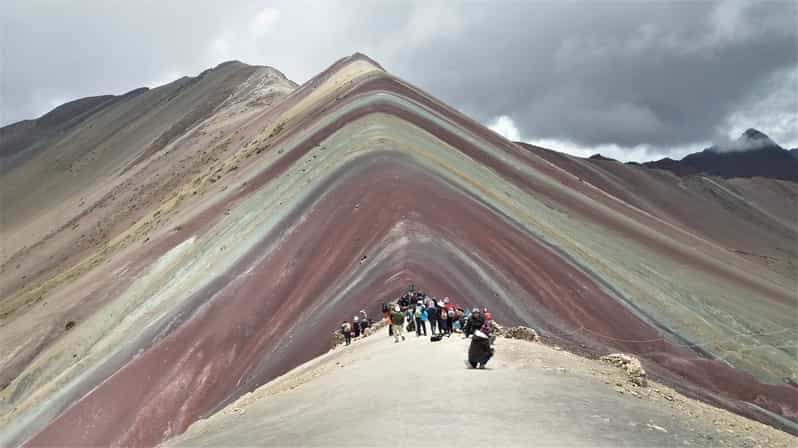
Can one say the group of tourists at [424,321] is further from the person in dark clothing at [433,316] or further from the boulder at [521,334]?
the boulder at [521,334]

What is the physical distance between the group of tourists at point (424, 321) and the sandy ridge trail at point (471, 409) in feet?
2.68

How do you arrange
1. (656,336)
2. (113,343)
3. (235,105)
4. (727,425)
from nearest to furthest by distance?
(727,425) < (656,336) < (113,343) < (235,105)

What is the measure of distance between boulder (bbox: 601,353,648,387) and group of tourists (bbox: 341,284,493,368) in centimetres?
323

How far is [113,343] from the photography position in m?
31.8

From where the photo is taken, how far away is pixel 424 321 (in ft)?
61.0

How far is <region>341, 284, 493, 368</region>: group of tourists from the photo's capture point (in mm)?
14691

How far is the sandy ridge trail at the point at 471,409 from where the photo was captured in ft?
31.7

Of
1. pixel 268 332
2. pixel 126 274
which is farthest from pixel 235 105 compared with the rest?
pixel 268 332

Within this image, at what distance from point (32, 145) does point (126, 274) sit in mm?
166184

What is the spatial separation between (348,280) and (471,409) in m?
15.6

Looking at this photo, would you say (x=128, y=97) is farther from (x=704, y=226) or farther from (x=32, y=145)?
(x=704, y=226)

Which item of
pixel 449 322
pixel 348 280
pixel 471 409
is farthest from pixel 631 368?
pixel 348 280

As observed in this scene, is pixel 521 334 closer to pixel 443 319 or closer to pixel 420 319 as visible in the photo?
pixel 443 319

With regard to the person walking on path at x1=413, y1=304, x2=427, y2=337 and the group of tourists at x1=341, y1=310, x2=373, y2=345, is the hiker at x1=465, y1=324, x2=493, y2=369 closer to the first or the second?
the person walking on path at x1=413, y1=304, x2=427, y2=337
